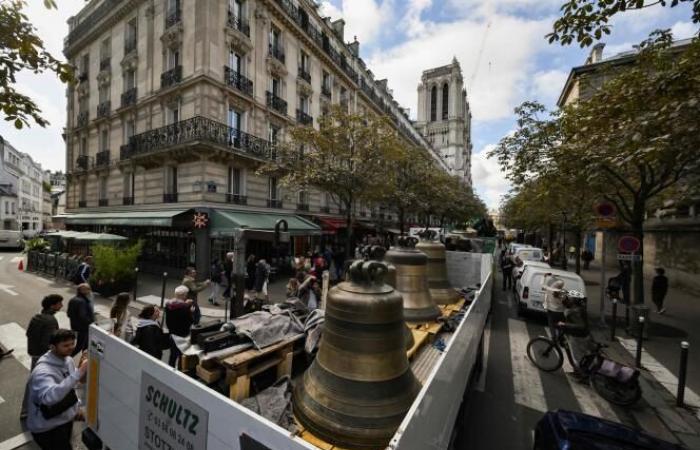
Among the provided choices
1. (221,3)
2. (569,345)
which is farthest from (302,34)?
(569,345)

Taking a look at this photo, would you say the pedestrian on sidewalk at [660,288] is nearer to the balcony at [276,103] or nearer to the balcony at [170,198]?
the balcony at [276,103]

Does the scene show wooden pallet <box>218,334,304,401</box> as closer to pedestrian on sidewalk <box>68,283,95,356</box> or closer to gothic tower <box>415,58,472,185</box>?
pedestrian on sidewalk <box>68,283,95,356</box>

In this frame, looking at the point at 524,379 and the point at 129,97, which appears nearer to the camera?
the point at 524,379

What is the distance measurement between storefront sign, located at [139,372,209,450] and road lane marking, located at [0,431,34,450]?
10.5 ft

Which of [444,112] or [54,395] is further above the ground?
[444,112]

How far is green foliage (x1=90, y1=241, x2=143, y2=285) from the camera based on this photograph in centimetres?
1103

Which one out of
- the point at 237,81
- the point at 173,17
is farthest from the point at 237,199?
the point at 173,17

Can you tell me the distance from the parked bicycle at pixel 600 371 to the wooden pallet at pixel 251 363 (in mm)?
5636

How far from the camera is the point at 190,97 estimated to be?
609 inches

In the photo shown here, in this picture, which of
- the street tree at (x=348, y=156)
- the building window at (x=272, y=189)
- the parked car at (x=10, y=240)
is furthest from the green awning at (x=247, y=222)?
the parked car at (x=10, y=240)

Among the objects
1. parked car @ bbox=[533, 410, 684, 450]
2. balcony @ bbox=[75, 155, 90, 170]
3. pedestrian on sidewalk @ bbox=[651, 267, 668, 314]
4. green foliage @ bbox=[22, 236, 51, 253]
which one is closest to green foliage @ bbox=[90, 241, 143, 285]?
→ green foliage @ bbox=[22, 236, 51, 253]

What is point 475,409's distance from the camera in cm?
510

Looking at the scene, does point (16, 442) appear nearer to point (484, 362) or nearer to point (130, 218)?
point (484, 362)

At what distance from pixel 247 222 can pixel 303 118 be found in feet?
32.4
